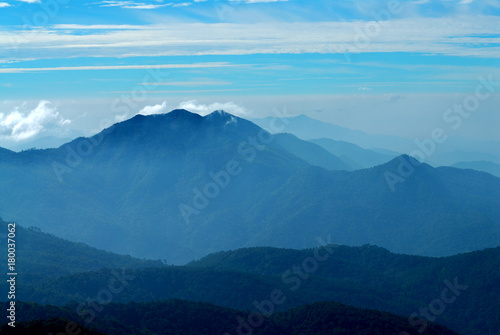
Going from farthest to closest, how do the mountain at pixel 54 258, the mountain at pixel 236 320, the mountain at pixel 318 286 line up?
the mountain at pixel 54 258 < the mountain at pixel 318 286 < the mountain at pixel 236 320

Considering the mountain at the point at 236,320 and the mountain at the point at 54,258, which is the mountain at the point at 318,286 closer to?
the mountain at the point at 54,258

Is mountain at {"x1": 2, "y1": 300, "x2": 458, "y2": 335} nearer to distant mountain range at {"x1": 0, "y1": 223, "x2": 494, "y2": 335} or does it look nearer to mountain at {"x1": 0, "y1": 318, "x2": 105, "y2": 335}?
distant mountain range at {"x1": 0, "y1": 223, "x2": 494, "y2": 335}

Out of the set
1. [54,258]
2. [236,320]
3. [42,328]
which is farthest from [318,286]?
[42,328]

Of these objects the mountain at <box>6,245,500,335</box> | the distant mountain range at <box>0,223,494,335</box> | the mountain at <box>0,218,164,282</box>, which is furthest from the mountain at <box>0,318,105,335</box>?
the mountain at <box>0,218,164,282</box>

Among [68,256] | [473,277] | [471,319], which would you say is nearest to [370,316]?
[471,319]

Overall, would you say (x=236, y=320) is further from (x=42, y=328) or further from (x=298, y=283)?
(x=42, y=328)

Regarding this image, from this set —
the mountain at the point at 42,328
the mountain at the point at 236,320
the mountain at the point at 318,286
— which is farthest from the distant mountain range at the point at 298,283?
the mountain at the point at 42,328

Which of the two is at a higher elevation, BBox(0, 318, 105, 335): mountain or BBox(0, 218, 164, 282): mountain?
BBox(0, 218, 164, 282): mountain

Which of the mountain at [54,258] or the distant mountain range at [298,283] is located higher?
the mountain at [54,258]
